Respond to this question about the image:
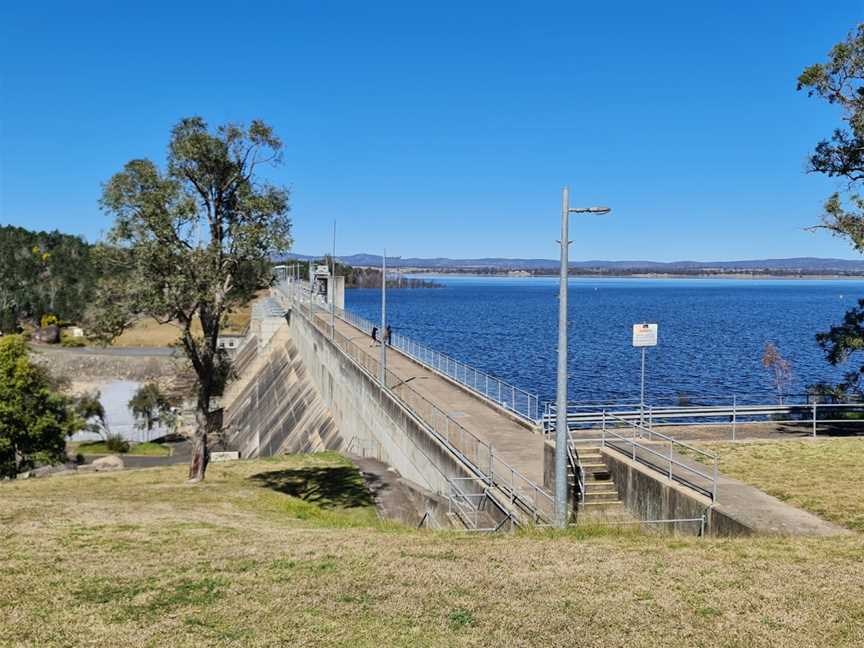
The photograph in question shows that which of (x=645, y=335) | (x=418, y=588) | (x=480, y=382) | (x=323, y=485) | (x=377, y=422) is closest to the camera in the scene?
(x=418, y=588)

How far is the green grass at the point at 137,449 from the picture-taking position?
A: 57.1 meters

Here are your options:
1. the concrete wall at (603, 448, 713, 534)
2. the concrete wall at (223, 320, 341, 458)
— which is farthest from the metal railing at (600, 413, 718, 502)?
the concrete wall at (223, 320, 341, 458)

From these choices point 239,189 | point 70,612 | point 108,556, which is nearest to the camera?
point 70,612

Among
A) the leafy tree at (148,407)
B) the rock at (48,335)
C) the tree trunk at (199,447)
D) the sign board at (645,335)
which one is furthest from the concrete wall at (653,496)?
the rock at (48,335)

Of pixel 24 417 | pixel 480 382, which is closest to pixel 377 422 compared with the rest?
pixel 480 382

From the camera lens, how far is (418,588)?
380 inches

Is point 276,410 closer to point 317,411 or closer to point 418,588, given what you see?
point 317,411

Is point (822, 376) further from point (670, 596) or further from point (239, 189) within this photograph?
point (670, 596)

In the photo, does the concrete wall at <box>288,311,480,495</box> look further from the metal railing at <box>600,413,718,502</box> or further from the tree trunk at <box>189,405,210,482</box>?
the tree trunk at <box>189,405,210,482</box>

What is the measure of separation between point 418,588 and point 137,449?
177ft

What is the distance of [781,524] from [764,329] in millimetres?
102168

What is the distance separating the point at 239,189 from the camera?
2292 cm

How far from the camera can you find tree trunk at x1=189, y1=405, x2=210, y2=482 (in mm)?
23734

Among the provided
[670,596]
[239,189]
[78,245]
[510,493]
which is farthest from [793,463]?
[78,245]
